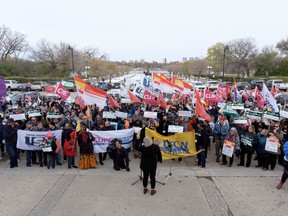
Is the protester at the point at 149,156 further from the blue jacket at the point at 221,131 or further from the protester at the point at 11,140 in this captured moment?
the protester at the point at 11,140

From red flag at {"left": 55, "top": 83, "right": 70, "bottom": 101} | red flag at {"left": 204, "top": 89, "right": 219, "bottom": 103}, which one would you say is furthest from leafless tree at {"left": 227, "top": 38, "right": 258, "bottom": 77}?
red flag at {"left": 55, "top": 83, "right": 70, "bottom": 101}

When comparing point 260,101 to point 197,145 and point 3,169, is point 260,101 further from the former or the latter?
point 3,169

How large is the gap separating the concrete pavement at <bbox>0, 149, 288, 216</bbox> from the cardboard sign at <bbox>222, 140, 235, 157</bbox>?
0.52 metres

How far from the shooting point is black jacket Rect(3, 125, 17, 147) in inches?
315

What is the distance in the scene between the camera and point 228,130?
27.8 ft

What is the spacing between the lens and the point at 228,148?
8039mm

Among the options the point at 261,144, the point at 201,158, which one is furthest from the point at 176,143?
the point at 261,144

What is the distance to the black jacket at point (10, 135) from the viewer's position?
800 centimetres

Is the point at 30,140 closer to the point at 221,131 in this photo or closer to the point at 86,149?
the point at 86,149

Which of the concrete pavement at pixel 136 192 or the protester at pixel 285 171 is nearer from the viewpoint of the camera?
the concrete pavement at pixel 136 192

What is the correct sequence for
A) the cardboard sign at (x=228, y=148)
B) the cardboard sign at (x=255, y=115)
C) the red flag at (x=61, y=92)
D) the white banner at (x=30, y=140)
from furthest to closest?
the red flag at (x=61, y=92) < the cardboard sign at (x=255, y=115) < the white banner at (x=30, y=140) < the cardboard sign at (x=228, y=148)

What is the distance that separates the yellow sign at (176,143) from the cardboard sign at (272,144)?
2235 millimetres

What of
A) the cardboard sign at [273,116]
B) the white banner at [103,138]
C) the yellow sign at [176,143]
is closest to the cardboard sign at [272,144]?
the cardboard sign at [273,116]

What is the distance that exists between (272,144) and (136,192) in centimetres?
442
